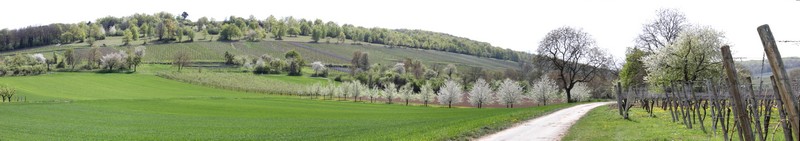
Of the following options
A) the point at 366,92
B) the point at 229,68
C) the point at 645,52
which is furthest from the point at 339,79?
the point at 645,52

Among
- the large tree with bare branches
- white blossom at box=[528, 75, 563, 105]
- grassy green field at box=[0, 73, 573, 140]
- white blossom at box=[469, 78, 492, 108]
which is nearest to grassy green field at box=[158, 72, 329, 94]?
grassy green field at box=[0, 73, 573, 140]

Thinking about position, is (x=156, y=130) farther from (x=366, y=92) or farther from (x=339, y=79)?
(x=339, y=79)

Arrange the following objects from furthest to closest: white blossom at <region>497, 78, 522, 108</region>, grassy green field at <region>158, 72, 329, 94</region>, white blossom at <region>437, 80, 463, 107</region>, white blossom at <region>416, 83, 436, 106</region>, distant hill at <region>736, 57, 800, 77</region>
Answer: grassy green field at <region>158, 72, 329, 94</region>, white blossom at <region>416, 83, 436, 106</region>, white blossom at <region>437, 80, 463, 107</region>, white blossom at <region>497, 78, 522, 108</region>, distant hill at <region>736, 57, 800, 77</region>

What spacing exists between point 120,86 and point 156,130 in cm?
9106

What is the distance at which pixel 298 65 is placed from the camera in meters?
177

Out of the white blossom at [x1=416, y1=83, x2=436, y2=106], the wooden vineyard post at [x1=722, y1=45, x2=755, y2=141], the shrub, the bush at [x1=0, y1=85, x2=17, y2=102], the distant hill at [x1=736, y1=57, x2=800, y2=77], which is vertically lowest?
the white blossom at [x1=416, y1=83, x2=436, y2=106]

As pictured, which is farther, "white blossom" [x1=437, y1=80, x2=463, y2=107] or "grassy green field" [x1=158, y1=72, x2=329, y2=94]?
"grassy green field" [x1=158, y1=72, x2=329, y2=94]

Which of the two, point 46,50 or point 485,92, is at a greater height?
point 46,50

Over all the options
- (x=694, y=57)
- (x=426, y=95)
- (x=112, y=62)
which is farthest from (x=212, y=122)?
(x=112, y=62)

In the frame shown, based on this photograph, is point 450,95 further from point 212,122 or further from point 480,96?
point 212,122

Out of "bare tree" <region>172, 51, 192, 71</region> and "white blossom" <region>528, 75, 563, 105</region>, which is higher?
"bare tree" <region>172, 51, 192, 71</region>

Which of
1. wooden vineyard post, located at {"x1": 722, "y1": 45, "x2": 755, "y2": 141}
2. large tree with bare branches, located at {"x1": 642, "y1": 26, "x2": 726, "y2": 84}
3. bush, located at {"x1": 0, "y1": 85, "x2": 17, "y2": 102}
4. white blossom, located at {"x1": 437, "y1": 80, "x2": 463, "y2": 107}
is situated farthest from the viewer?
white blossom, located at {"x1": 437, "y1": 80, "x2": 463, "y2": 107}

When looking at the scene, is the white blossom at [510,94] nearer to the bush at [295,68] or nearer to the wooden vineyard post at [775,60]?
the wooden vineyard post at [775,60]

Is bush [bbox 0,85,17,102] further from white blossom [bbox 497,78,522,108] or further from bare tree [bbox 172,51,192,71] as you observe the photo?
bare tree [bbox 172,51,192,71]
